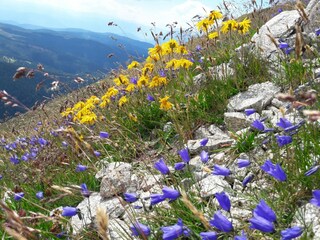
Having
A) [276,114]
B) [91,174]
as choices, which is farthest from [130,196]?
[276,114]

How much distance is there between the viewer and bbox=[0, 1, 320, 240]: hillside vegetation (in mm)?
2570

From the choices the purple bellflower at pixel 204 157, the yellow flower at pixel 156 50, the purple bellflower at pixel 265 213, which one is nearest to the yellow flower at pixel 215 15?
the yellow flower at pixel 156 50

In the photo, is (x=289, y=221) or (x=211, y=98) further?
(x=211, y=98)

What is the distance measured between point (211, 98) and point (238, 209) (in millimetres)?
2969

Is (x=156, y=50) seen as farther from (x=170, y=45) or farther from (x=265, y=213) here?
(x=265, y=213)

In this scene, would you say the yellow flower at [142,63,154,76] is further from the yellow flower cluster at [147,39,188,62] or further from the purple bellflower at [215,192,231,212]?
the purple bellflower at [215,192,231,212]

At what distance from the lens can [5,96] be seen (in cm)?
306

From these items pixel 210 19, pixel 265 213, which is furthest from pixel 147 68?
pixel 265 213

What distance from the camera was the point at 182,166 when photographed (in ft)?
10.5

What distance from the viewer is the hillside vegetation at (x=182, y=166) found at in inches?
101

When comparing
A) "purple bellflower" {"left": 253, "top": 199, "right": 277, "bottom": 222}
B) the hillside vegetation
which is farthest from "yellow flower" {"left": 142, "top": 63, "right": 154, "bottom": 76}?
"purple bellflower" {"left": 253, "top": 199, "right": 277, "bottom": 222}

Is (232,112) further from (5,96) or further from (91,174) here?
(5,96)

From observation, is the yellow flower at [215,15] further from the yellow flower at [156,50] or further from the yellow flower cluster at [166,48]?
the yellow flower at [156,50]

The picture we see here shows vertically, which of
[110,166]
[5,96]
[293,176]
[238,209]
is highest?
[5,96]
